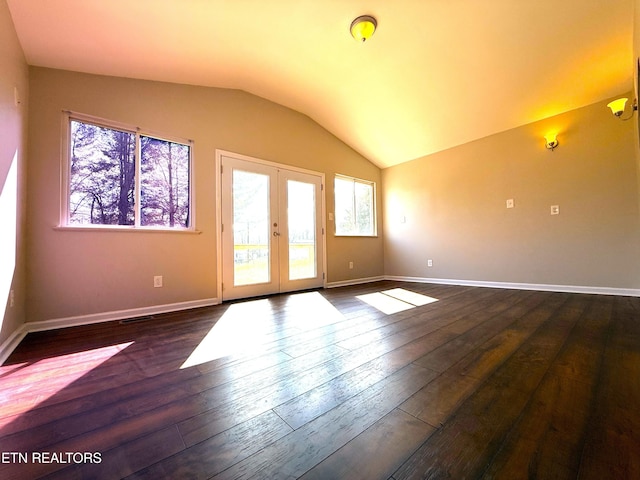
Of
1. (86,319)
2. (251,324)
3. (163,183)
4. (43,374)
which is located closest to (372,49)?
(163,183)

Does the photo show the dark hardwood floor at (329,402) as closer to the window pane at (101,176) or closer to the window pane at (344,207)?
the window pane at (101,176)

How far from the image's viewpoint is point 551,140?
3436 mm

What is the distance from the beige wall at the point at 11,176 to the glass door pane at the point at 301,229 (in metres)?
2.65

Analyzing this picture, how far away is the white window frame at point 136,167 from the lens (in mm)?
2336

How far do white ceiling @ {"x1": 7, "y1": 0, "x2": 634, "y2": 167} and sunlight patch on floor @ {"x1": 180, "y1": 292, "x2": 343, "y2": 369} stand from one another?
262 cm

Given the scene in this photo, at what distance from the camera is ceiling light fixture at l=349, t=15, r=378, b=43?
2.35 metres

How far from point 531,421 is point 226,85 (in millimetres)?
4084

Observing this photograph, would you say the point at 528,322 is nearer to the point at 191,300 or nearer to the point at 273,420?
the point at 273,420

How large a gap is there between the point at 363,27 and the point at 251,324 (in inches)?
116

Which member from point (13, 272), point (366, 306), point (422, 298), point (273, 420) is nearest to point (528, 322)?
point (422, 298)

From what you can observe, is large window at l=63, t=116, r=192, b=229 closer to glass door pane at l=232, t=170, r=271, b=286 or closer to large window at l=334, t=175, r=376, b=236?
glass door pane at l=232, t=170, r=271, b=286

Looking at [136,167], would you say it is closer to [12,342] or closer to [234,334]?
[12,342]

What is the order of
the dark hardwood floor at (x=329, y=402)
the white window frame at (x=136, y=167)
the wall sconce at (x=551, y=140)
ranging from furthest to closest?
the wall sconce at (x=551, y=140)
the white window frame at (x=136, y=167)
the dark hardwood floor at (x=329, y=402)

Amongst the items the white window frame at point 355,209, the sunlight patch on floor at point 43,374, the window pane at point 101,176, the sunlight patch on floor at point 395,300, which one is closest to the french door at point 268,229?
the white window frame at point 355,209
